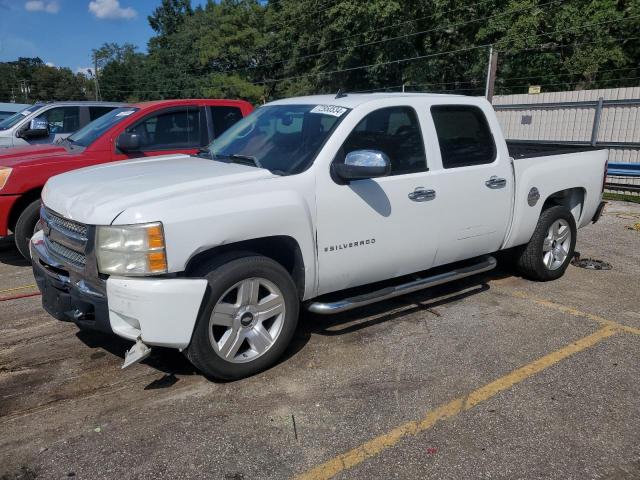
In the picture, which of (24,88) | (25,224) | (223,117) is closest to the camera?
(25,224)

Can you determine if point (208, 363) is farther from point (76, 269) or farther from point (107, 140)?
point (107, 140)

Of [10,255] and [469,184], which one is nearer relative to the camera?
[469,184]

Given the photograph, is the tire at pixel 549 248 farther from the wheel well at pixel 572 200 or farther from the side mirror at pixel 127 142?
the side mirror at pixel 127 142

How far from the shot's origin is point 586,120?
1455cm

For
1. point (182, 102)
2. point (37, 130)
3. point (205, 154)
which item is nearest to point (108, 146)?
point (182, 102)

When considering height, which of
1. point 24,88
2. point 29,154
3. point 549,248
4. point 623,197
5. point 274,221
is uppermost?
point 24,88

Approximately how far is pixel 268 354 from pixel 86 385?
1.23 metres

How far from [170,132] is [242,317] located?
432 cm

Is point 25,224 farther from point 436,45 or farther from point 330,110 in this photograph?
point 436,45

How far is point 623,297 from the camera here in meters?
5.43

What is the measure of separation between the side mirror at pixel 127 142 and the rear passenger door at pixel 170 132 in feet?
0.27

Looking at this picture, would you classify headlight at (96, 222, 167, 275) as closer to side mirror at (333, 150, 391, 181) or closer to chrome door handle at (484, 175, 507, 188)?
side mirror at (333, 150, 391, 181)

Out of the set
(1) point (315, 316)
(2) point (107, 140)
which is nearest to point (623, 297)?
(1) point (315, 316)

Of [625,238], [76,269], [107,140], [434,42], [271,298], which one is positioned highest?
[434,42]
